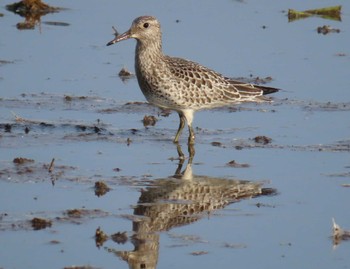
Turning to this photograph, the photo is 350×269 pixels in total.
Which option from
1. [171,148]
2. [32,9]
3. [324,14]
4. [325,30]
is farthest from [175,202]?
[324,14]

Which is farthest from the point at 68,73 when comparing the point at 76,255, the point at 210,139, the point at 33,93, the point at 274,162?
the point at 76,255

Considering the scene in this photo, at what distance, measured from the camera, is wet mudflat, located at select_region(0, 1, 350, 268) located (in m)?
10.1

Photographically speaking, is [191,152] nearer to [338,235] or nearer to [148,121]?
[148,121]

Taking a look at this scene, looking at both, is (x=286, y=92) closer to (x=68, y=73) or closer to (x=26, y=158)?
(x=68, y=73)

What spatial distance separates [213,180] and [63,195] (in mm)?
1702

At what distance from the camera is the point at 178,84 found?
13688 millimetres

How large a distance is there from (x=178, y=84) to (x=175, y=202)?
2.74 m

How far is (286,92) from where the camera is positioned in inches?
607

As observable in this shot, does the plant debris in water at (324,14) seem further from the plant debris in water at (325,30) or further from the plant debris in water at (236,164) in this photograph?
the plant debris in water at (236,164)

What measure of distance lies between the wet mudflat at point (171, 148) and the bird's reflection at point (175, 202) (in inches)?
0.8

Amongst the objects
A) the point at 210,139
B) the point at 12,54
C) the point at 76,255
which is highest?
the point at 12,54

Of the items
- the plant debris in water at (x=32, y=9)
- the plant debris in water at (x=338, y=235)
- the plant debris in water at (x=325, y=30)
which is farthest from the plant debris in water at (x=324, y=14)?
the plant debris in water at (x=338, y=235)

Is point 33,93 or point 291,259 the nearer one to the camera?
point 291,259

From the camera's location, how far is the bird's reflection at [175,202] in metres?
9.91
